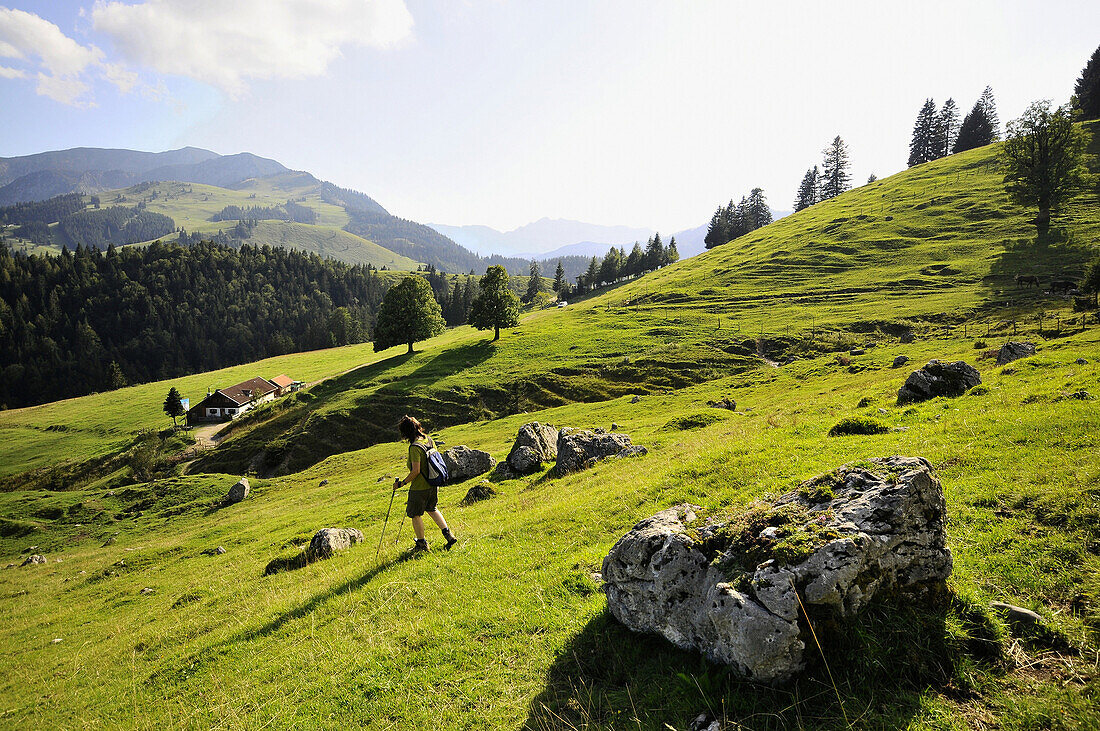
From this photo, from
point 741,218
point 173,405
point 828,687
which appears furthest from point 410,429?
point 741,218

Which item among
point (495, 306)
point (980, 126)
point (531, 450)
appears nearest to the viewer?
point (531, 450)

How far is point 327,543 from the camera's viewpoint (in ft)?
51.9

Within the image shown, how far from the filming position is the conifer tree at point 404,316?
7806cm

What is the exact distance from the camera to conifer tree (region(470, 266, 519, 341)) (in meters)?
77.9

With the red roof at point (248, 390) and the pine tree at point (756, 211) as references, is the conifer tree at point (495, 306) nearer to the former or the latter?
the red roof at point (248, 390)

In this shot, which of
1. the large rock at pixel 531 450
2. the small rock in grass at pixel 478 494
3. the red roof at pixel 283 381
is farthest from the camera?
the red roof at pixel 283 381

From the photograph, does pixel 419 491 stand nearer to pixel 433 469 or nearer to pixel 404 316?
pixel 433 469

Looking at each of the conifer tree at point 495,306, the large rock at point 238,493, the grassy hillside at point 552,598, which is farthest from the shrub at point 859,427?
the conifer tree at point 495,306

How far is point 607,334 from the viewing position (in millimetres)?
70938

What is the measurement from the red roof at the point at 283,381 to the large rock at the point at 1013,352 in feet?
370

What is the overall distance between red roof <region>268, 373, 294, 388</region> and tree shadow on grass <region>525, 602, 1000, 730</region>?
362 ft

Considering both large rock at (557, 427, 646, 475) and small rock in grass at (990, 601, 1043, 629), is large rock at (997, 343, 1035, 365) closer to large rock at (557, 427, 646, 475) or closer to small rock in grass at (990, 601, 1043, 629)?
large rock at (557, 427, 646, 475)

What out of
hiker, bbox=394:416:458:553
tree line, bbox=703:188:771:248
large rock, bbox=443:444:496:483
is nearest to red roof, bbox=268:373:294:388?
large rock, bbox=443:444:496:483

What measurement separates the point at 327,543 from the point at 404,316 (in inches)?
2634
